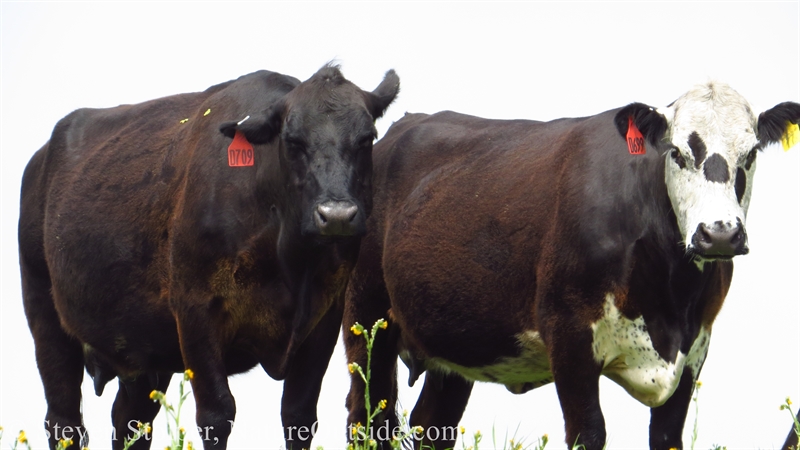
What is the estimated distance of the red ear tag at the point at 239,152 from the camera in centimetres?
890

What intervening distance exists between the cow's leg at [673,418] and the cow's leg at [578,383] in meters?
0.63

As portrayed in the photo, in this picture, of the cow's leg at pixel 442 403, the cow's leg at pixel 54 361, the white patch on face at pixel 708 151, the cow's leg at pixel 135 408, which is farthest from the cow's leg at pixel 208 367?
the cow's leg at pixel 442 403

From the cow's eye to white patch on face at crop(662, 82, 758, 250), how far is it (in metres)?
0.02

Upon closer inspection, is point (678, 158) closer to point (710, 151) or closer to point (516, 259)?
point (710, 151)

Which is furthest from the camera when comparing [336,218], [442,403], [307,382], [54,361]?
[442,403]

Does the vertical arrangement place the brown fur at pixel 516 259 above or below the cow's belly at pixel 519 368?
above

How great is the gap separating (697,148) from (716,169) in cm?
23

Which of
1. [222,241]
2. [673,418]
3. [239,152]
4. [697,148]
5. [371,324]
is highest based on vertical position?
[239,152]

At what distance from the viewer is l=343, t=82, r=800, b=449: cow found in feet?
28.7

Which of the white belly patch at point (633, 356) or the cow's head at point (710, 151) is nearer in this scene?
the cow's head at point (710, 151)

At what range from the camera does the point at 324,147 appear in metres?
8.66

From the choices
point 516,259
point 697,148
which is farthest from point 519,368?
point 697,148

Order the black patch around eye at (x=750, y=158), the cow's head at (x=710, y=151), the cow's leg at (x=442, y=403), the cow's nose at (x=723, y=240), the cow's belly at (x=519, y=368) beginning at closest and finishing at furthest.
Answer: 1. the cow's nose at (x=723, y=240)
2. the cow's head at (x=710, y=151)
3. the black patch around eye at (x=750, y=158)
4. the cow's belly at (x=519, y=368)
5. the cow's leg at (x=442, y=403)

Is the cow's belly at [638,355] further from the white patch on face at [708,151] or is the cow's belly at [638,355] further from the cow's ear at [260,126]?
the cow's ear at [260,126]
